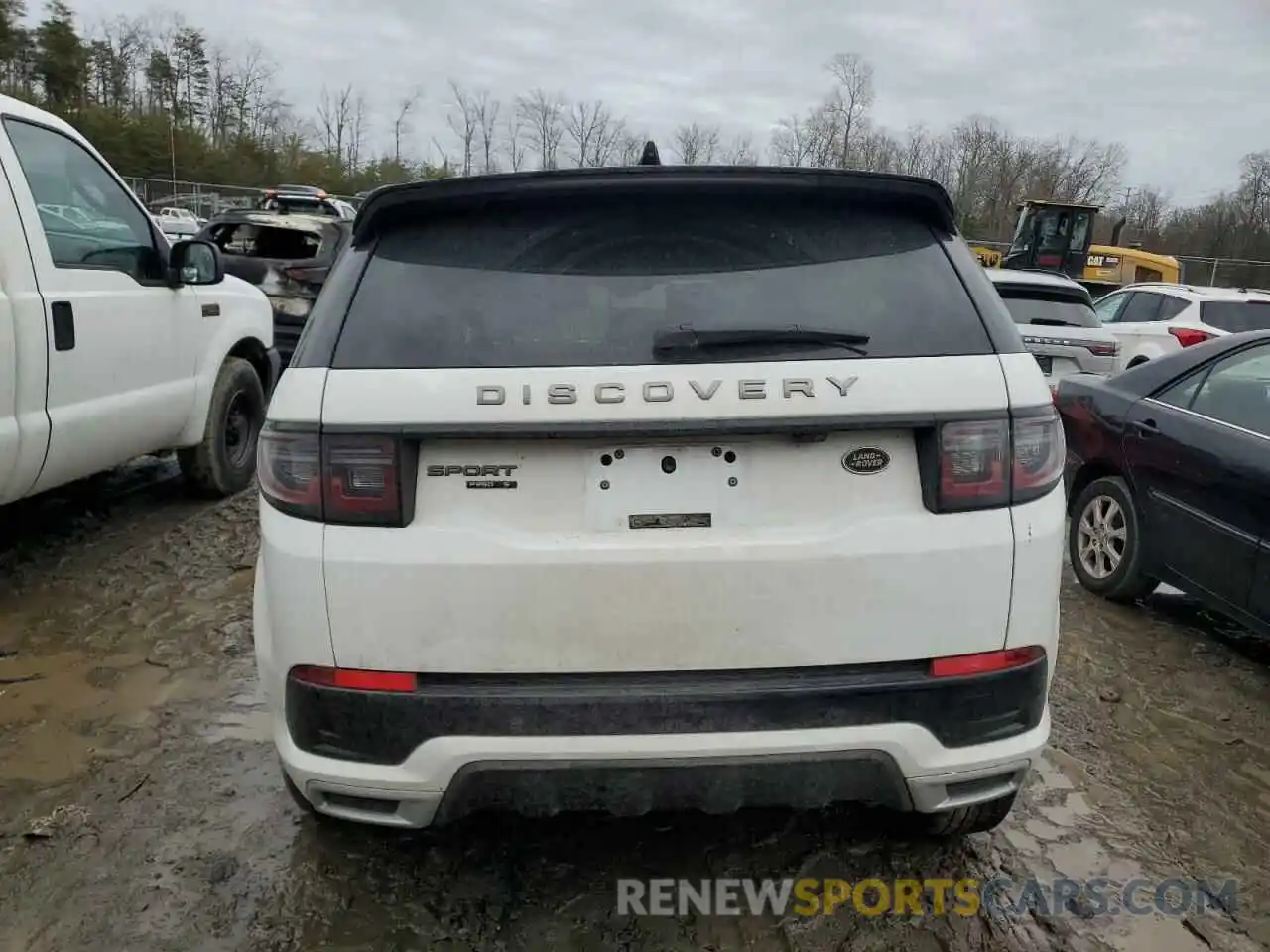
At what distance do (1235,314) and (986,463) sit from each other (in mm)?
11463

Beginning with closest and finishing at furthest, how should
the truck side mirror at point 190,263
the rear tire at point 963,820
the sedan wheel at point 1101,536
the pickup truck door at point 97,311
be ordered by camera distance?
the rear tire at point 963,820, the pickup truck door at point 97,311, the sedan wheel at point 1101,536, the truck side mirror at point 190,263

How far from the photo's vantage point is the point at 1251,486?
3889 mm

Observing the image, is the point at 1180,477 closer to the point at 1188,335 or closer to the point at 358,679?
the point at 358,679

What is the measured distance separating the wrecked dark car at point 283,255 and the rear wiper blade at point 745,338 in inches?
300

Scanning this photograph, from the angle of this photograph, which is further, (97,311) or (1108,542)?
(1108,542)

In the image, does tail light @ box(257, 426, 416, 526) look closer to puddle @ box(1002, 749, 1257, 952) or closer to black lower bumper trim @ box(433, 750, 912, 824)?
black lower bumper trim @ box(433, 750, 912, 824)

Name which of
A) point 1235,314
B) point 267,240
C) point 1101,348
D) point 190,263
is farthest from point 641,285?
point 1235,314

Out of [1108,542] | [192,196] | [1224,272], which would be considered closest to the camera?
[1108,542]

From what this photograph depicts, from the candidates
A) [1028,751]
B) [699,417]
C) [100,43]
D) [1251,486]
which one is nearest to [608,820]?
[1028,751]

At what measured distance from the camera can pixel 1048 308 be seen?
29.1 ft

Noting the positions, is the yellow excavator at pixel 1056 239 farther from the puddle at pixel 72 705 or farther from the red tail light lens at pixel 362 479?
the red tail light lens at pixel 362 479

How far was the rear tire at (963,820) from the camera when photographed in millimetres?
2498

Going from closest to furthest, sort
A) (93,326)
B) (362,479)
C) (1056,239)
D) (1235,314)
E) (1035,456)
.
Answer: (362,479)
(1035,456)
(93,326)
(1235,314)
(1056,239)

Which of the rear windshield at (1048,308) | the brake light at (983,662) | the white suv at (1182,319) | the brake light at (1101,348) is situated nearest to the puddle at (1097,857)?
the brake light at (983,662)
